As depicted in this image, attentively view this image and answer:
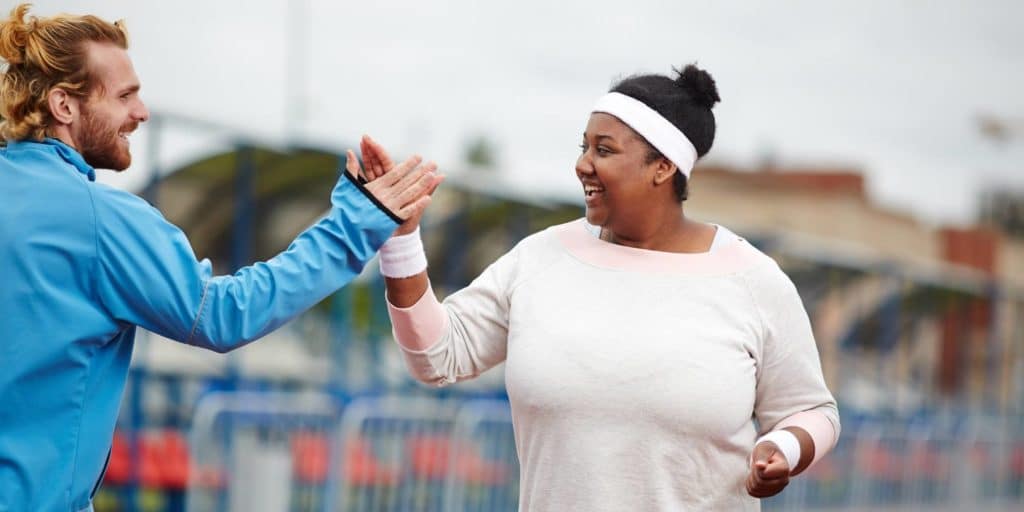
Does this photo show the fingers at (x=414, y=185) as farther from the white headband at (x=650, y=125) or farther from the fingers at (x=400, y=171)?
the white headband at (x=650, y=125)

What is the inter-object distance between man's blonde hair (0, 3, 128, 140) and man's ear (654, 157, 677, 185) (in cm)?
128

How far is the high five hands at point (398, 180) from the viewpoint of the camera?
336 cm

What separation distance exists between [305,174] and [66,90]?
8.02 metres

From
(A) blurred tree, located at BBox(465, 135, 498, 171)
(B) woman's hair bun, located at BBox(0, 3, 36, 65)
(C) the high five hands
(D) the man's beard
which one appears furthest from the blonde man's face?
(A) blurred tree, located at BBox(465, 135, 498, 171)

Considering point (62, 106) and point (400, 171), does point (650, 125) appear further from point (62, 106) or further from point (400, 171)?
point (62, 106)

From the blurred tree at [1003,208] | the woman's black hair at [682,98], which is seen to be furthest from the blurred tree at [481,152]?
the woman's black hair at [682,98]

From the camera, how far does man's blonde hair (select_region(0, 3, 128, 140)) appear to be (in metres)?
3.12

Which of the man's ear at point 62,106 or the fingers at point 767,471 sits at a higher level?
the man's ear at point 62,106

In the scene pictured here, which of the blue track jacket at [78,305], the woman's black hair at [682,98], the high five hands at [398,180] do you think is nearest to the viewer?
the blue track jacket at [78,305]

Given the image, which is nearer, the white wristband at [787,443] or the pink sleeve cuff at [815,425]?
the white wristband at [787,443]

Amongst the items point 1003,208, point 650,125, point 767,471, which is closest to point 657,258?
point 650,125

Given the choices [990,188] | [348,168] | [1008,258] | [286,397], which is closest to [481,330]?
[348,168]

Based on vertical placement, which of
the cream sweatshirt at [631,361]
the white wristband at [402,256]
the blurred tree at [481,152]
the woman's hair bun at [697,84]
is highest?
the woman's hair bun at [697,84]

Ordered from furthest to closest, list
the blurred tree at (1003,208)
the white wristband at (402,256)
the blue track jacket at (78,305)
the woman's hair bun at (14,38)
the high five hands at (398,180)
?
the blurred tree at (1003,208) < the white wristband at (402,256) < the high five hands at (398,180) < the woman's hair bun at (14,38) < the blue track jacket at (78,305)
